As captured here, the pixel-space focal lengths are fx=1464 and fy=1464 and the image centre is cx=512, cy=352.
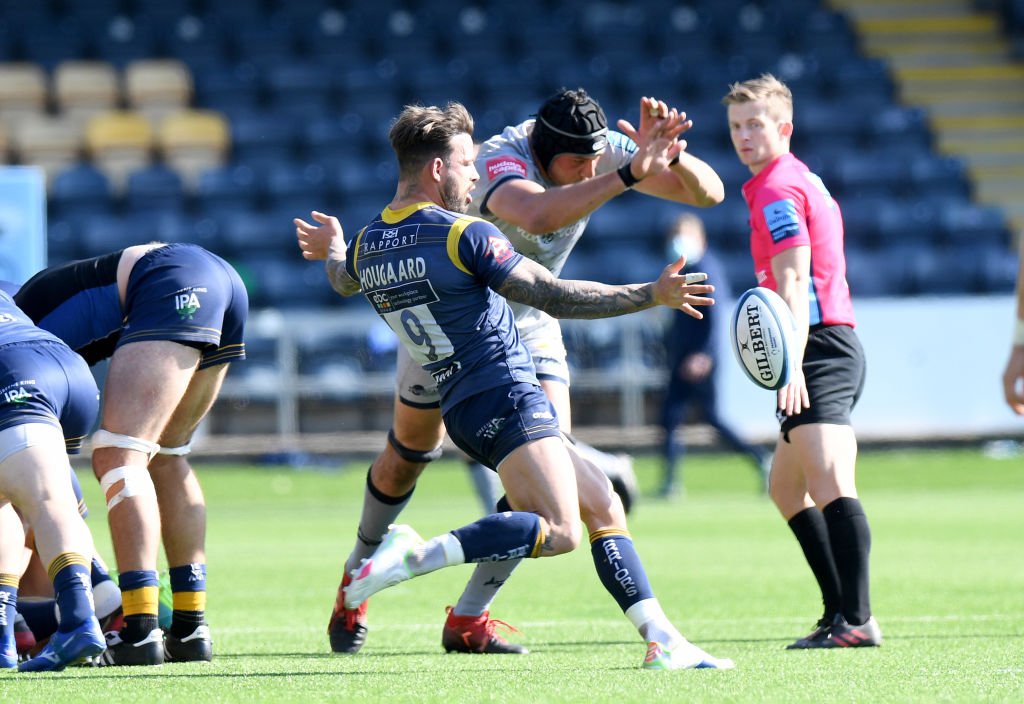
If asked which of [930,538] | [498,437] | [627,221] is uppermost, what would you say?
[627,221]

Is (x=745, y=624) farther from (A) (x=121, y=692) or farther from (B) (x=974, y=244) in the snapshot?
(B) (x=974, y=244)

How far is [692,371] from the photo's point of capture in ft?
41.6

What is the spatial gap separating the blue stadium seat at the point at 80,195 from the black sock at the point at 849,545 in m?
15.5

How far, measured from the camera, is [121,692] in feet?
13.6

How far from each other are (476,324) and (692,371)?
8.15m

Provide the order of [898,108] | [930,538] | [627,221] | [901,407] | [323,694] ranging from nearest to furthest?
[323,694]
[930,538]
[901,407]
[627,221]
[898,108]

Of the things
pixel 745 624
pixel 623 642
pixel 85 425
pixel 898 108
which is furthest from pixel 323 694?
pixel 898 108

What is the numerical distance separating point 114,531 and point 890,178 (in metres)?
16.5

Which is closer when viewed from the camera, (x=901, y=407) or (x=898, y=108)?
(x=901, y=407)

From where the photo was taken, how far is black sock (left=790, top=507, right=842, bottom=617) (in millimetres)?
5402

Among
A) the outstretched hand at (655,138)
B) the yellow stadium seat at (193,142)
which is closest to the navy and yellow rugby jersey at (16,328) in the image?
the outstretched hand at (655,138)

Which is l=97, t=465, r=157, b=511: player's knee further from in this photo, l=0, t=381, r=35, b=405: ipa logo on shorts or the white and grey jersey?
the white and grey jersey

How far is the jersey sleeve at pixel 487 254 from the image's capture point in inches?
179

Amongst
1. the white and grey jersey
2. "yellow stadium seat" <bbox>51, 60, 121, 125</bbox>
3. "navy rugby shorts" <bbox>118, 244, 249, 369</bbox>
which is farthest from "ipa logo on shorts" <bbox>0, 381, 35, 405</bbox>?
"yellow stadium seat" <bbox>51, 60, 121, 125</bbox>
